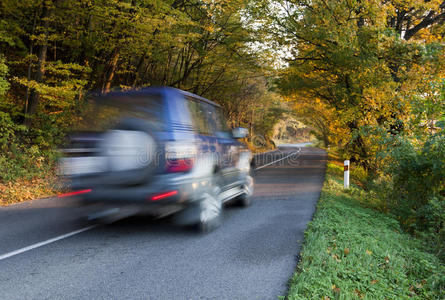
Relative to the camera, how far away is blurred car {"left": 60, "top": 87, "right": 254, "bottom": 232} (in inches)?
165

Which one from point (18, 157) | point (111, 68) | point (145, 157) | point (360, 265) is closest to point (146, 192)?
point (145, 157)

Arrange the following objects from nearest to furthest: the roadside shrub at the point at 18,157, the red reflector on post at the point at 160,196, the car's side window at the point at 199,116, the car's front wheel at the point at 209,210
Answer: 1. the red reflector on post at the point at 160,196
2. the car's front wheel at the point at 209,210
3. the car's side window at the point at 199,116
4. the roadside shrub at the point at 18,157

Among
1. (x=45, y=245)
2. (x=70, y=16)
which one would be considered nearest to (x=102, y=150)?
(x=45, y=245)

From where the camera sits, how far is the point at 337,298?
304cm

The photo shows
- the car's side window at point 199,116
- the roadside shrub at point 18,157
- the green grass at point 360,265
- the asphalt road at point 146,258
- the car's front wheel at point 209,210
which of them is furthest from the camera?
the roadside shrub at point 18,157

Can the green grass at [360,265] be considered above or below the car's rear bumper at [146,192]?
below

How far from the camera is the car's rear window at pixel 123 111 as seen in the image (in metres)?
4.39

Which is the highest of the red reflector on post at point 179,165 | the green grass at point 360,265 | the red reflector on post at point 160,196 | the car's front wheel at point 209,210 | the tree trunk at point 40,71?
the tree trunk at point 40,71

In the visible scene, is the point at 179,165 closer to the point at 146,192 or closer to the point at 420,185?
the point at 146,192

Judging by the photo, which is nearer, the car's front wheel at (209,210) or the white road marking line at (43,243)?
the white road marking line at (43,243)

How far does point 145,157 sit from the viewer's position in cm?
416

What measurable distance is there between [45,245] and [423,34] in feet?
50.7

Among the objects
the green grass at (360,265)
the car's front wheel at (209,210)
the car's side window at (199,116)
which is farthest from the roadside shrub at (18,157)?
the green grass at (360,265)

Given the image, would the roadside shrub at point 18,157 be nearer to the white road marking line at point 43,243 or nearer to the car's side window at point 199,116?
the white road marking line at point 43,243
